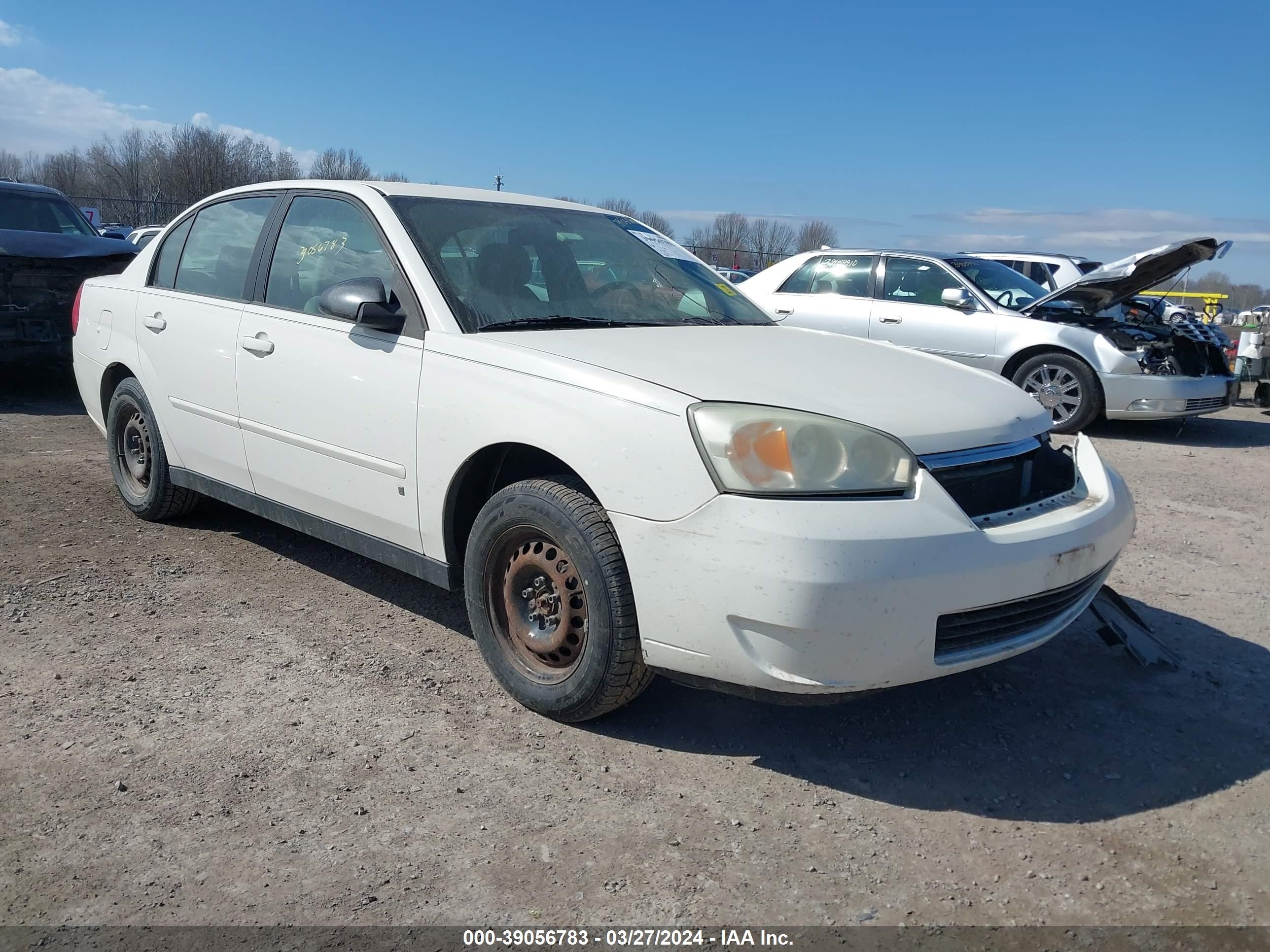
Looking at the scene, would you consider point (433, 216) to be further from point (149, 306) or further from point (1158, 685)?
point (1158, 685)

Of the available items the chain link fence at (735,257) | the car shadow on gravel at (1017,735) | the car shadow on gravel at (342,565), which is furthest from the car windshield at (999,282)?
the chain link fence at (735,257)

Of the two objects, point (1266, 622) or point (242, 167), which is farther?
point (242, 167)

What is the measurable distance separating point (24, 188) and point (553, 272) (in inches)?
322

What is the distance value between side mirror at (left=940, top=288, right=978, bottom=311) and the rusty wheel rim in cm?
683

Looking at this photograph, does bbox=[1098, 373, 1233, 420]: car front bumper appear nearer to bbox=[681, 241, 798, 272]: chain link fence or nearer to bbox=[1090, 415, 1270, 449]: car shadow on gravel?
bbox=[1090, 415, 1270, 449]: car shadow on gravel

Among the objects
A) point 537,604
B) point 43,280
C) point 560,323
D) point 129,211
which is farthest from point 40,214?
point 129,211

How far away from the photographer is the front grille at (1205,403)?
8852 mm

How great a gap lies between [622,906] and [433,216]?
250 cm

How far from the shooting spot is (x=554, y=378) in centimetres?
294

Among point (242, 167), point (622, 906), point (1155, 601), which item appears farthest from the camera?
point (242, 167)

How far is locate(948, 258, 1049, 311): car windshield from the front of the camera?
31.6 feet

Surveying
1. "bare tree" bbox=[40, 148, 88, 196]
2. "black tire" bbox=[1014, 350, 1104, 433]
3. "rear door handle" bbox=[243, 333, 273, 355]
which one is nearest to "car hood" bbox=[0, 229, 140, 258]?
"rear door handle" bbox=[243, 333, 273, 355]

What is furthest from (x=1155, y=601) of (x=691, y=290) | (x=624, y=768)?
(x=624, y=768)

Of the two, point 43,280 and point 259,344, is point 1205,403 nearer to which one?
point 259,344
